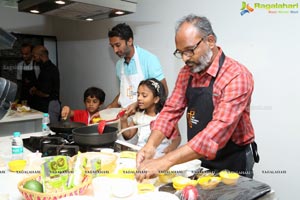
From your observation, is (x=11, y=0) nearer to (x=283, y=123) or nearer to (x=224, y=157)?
(x=224, y=157)

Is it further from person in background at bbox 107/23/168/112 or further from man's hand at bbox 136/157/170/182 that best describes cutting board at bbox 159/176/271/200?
person in background at bbox 107/23/168/112

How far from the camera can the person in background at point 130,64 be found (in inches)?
88.7

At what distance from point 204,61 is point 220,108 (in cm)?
24

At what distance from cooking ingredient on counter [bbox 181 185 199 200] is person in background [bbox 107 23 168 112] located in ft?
4.11

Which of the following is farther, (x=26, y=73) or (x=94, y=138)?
(x=26, y=73)

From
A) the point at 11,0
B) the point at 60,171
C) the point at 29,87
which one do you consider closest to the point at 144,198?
the point at 60,171

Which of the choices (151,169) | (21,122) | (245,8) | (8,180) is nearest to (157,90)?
(245,8)

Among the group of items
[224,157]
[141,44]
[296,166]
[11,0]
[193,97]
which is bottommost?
[296,166]

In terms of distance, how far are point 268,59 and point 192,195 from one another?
1355mm

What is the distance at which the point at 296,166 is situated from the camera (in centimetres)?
189

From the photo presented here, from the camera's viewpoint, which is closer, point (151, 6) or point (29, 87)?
point (151, 6)

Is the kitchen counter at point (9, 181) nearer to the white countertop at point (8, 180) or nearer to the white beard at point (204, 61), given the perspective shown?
the white countertop at point (8, 180)

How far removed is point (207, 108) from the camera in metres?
1.33

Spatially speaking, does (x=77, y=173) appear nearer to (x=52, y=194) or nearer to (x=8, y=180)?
(x=52, y=194)
